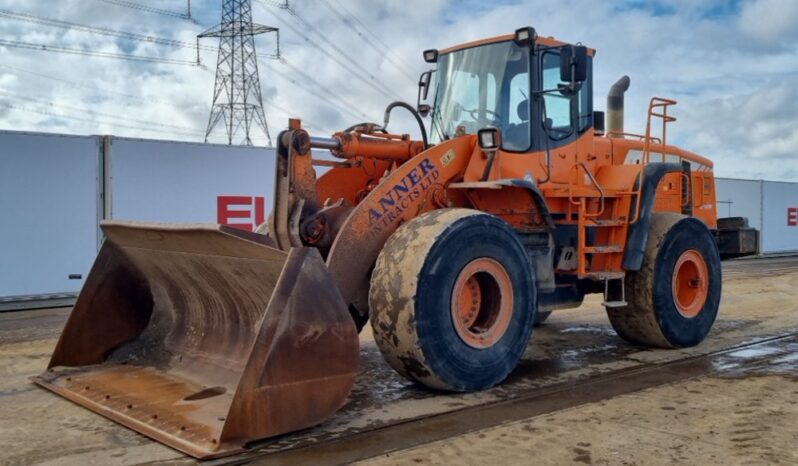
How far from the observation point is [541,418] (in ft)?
16.6

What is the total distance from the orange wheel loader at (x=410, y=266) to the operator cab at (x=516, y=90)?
0.6 inches

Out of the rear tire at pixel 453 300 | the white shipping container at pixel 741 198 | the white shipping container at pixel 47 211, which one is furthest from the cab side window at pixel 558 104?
the white shipping container at pixel 741 198

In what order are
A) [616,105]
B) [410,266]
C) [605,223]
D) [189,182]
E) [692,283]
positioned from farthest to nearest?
[189,182]
[616,105]
[692,283]
[605,223]
[410,266]

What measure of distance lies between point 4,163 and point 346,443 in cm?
894

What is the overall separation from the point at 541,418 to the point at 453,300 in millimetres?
980

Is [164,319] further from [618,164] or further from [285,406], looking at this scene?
[618,164]

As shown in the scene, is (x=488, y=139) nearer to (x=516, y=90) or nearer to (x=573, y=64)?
(x=516, y=90)

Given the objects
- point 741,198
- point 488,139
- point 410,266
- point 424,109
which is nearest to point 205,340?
point 410,266

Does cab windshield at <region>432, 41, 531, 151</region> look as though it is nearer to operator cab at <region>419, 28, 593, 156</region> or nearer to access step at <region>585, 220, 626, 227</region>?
operator cab at <region>419, 28, 593, 156</region>

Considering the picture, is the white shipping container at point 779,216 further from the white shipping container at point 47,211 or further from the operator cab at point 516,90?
the white shipping container at point 47,211

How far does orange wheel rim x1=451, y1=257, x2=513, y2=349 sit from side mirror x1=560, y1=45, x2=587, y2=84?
1.83 meters

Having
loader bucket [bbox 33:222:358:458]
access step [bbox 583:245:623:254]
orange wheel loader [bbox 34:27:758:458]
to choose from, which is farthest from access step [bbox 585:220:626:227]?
loader bucket [bbox 33:222:358:458]

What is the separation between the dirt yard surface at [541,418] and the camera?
433 centimetres

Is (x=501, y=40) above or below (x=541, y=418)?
above
